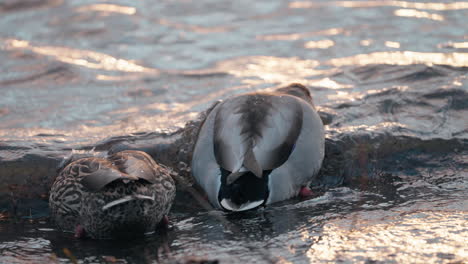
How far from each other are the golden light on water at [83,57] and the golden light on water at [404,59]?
2.44 m

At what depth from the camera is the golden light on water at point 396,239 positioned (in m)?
3.98

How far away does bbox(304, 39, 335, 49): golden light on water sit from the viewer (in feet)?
35.2

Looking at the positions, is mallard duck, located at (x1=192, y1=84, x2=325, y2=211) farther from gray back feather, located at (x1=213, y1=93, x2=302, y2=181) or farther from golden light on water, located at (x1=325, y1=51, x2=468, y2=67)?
golden light on water, located at (x1=325, y1=51, x2=468, y2=67)

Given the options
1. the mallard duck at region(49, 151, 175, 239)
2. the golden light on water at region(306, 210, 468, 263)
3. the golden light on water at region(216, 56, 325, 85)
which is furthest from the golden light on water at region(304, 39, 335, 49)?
the golden light on water at region(306, 210, 468, 263)

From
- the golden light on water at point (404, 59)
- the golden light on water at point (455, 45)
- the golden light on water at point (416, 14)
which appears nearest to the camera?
the golden light on water at point (404, 59)

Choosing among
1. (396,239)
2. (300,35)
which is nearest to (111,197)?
(396,239)

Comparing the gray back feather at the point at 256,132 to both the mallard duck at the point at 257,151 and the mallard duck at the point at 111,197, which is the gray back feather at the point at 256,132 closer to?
the mallard duck at the point at 257,151

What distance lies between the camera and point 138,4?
42.3 ft

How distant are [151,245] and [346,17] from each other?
7918 mm

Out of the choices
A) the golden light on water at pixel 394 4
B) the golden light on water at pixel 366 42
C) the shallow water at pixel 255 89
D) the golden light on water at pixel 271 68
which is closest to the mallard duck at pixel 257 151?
the shallow water at pixel 255 89

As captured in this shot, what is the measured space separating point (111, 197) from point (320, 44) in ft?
21.6

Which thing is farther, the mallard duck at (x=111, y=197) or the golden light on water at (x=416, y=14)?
the golden light on water at (x=416, y=14)

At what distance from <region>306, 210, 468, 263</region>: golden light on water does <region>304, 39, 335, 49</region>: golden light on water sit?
601cm

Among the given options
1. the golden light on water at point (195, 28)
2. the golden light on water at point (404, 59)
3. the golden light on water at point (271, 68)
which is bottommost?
the golden light on water at point (271, 68)
